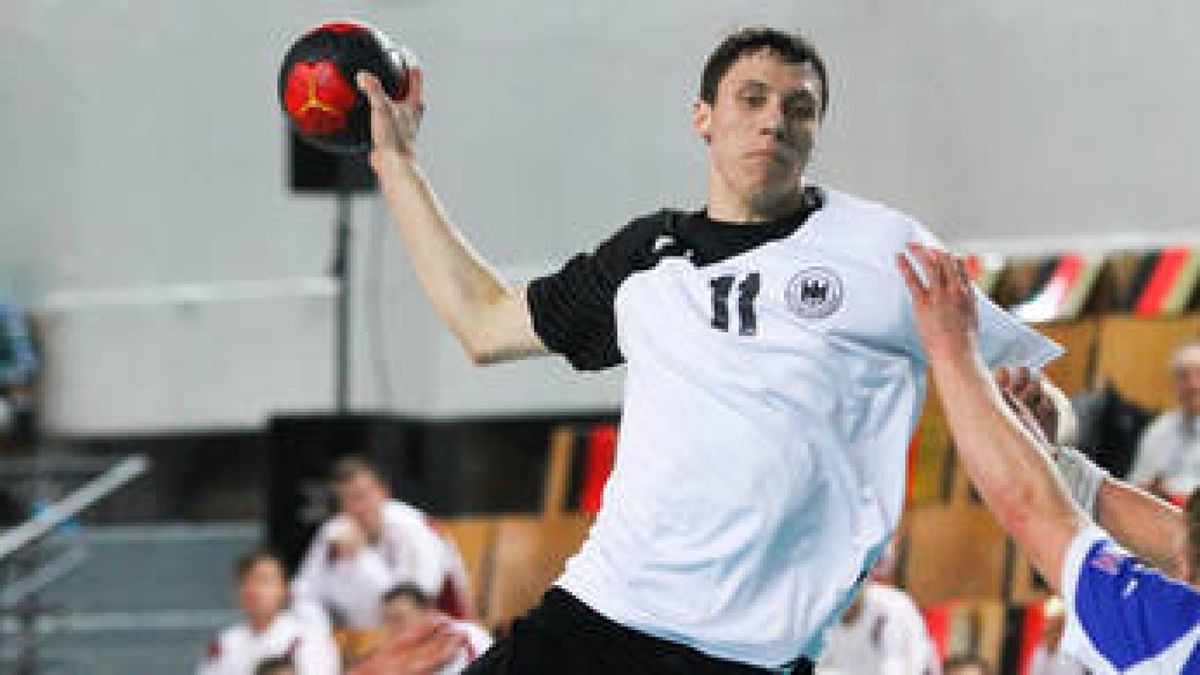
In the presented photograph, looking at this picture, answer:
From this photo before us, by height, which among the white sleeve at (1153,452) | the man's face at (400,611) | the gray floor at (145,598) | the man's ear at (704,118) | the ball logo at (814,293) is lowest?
the gray floor at (145,598)

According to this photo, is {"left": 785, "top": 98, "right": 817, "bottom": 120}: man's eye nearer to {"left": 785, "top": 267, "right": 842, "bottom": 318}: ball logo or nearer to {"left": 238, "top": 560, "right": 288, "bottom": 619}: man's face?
{"left": 785, "top": 267, "right": 842, "bottom": 318}: ball logo

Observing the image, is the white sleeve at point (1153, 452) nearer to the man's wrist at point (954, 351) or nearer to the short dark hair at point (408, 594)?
the short dark hair at point (408, 594)

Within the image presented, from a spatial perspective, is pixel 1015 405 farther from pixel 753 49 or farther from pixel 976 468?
pixel 753 49

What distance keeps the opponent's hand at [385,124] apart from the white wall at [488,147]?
8691 millimetres

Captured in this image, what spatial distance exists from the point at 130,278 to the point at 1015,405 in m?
11.6

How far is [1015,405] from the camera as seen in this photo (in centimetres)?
378

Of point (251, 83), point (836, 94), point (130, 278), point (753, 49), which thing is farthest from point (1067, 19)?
point (753, 49)

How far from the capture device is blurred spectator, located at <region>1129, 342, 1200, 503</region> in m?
9.71

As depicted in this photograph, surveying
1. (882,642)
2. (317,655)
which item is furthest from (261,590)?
(882,642)

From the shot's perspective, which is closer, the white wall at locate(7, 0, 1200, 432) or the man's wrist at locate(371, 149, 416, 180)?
the man's wrist at locate(371, 149, 416, 180)

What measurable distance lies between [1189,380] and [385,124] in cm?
616

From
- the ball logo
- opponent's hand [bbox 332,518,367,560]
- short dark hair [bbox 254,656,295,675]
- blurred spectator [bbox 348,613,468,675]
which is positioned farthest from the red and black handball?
opponent's hand [bbox 332,518,367,560]

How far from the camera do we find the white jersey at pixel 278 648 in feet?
31.9

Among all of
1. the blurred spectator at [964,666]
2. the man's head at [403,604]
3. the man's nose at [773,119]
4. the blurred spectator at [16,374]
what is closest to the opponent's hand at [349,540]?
the man's head at [403,604]
